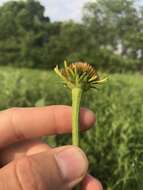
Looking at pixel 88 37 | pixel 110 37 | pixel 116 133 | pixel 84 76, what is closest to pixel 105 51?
pixel 88 37

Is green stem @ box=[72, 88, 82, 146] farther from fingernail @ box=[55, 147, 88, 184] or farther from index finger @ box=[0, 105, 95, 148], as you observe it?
index finger @ box=[0, 105, 95, 148]

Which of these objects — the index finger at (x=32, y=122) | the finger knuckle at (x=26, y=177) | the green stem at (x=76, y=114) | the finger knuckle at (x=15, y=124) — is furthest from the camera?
the finger knuckle at (x=15, y=124)

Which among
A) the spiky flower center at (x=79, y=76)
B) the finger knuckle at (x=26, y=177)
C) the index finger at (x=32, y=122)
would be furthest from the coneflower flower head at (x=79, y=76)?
the index finger at (x=32, y=122)

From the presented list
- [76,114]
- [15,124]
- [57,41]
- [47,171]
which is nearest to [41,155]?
[47,171]

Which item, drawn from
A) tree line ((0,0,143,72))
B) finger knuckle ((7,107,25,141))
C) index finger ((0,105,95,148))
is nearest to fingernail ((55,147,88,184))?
index finger ((0,105,95,148))

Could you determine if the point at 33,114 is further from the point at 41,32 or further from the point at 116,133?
the point at 41,32

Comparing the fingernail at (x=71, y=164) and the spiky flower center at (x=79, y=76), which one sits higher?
the spiky flower center at (x=79, y=76)

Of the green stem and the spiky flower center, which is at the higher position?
the spiky flower center

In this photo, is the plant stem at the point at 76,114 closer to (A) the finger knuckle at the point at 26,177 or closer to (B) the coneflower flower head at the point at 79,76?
(B) the coneflower flower head at the point at 79,76
